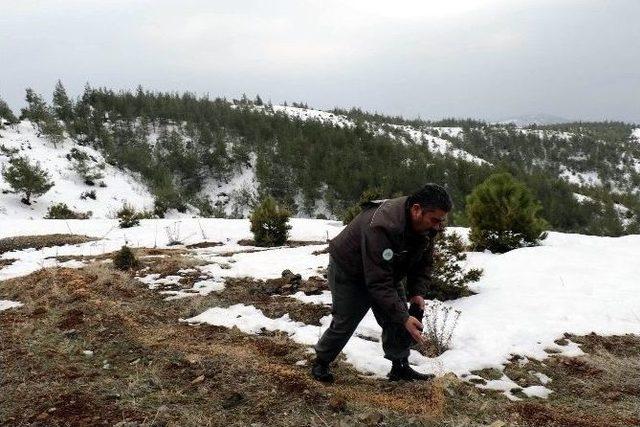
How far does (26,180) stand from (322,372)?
30.9 m

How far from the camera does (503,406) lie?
11.0ft

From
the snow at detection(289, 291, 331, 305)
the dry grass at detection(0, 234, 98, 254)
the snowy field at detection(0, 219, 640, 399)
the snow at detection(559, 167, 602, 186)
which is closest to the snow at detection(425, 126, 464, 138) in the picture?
the snow at detection(559, 167, 602, 186)

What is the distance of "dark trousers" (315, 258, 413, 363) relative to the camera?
3.48 m

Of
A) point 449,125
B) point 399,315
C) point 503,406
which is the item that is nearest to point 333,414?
point 399,315

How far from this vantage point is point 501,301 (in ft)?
19.9

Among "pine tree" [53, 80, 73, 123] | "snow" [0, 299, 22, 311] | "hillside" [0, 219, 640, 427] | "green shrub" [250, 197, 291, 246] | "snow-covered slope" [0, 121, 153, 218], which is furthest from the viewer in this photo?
"pine tree" [53, 80, 73, 123]

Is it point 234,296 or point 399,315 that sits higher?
point 399,315

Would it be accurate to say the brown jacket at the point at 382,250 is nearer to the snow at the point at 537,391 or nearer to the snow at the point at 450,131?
the snow at the point at 537,391

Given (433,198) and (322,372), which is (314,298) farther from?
(433,198)

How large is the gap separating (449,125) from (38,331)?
5691 inches

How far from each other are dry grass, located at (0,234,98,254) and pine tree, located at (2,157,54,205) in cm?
1899

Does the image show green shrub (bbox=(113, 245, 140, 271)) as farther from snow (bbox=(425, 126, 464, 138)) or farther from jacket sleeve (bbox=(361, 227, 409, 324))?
snow (bbox=(425, 126, 464, 138))

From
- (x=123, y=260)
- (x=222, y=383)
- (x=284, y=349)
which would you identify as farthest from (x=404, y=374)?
(x=123, y=260)

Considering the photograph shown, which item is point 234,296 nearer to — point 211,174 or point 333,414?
point 333,414
